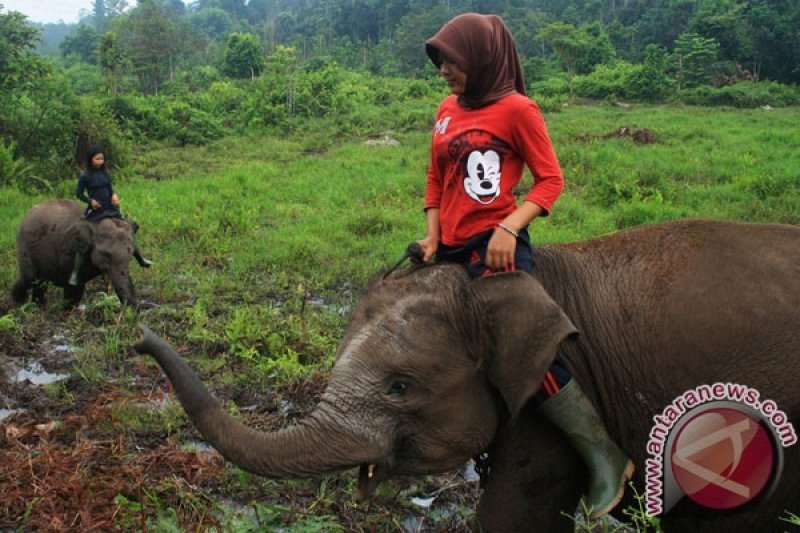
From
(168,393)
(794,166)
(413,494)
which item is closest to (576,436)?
(413,494)

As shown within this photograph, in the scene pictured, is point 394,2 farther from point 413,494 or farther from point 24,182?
point 413,494

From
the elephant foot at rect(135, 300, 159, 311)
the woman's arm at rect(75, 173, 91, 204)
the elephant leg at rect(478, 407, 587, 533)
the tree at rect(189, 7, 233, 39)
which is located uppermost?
the tree at rect(189, 7, 233, 39)

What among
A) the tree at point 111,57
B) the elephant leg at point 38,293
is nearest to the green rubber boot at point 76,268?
the elephant leg at point 38,293

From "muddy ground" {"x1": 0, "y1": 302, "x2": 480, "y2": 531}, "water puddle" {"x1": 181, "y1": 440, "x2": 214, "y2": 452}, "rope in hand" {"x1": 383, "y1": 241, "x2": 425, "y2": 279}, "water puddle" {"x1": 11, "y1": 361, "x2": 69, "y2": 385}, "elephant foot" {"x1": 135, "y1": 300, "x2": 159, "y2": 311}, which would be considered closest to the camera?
"rope in hand" {"x1": 383, "y1": 241, "x2": 425, "y2": 279}

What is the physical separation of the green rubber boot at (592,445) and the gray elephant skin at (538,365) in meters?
0.09

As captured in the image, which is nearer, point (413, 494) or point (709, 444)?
point (709, 444)

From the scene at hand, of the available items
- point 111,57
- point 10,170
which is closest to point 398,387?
point 10,170

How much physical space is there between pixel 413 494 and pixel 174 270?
5092 millimetres

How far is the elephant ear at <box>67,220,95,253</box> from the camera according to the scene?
704cm

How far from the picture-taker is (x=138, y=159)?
15797 millimetres

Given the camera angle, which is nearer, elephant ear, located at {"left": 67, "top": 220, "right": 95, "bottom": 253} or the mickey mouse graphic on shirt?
the mickey mouse graphic on shirt

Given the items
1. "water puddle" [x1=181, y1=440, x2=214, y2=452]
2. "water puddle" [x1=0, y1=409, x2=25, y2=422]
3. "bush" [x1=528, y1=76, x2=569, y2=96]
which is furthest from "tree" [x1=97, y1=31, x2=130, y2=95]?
"water puddle" [x1=181, y1=440, x2=214, y2=452]

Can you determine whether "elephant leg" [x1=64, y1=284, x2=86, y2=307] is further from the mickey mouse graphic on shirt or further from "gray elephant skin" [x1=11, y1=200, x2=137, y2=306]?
the mickey mouse graphic on shirt

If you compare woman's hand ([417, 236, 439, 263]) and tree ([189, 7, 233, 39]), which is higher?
tree ([189, 7, 233, 39])
